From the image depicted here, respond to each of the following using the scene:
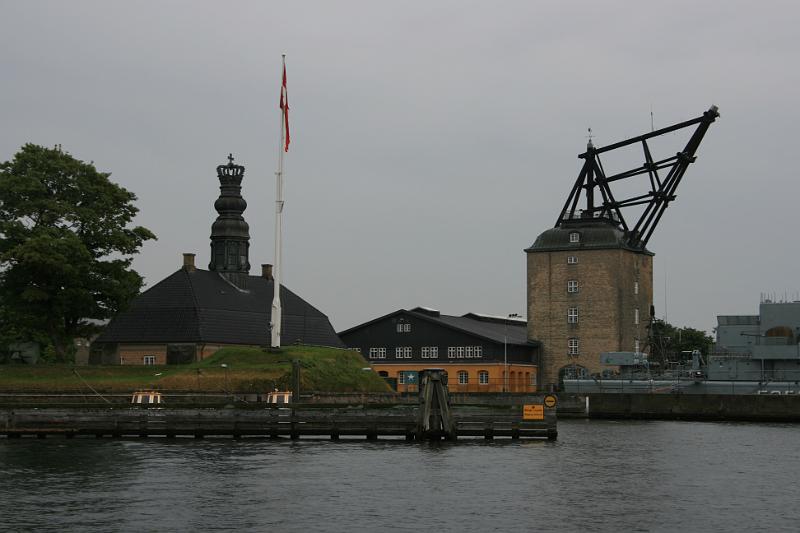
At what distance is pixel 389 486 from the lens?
39.4 m

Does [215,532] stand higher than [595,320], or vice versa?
[595,320]

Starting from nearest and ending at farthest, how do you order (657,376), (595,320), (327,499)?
(327,499)
(657,376)
(595,320)

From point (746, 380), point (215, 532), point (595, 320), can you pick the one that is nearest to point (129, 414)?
point (215, 532)

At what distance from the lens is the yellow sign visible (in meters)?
58.0

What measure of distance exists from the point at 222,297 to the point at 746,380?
133ft

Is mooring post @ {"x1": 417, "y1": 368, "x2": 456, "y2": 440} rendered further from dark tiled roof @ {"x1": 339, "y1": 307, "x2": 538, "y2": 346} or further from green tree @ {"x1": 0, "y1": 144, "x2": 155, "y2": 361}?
dark tiled roof @ {"x1": 339, "y1": 307, "x2": 538, "y2": 346}

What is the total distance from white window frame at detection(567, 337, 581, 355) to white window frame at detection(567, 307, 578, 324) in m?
1.60

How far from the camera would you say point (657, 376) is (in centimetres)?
9738

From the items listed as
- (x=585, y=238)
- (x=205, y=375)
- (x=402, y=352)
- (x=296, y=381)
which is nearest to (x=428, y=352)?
(x=402, y=352)

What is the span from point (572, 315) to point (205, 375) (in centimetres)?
4874

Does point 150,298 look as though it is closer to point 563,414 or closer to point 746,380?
point 563,414

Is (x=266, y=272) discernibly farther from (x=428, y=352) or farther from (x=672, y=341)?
(x=672, y=341)

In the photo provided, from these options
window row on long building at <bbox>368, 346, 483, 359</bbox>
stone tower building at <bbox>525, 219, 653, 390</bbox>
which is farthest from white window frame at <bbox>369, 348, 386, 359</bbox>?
stone tower building at <bbox>525, 219, 653, 390</bbox>

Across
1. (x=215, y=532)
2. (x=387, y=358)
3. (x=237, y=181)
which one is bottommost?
(x=215, y=532)
